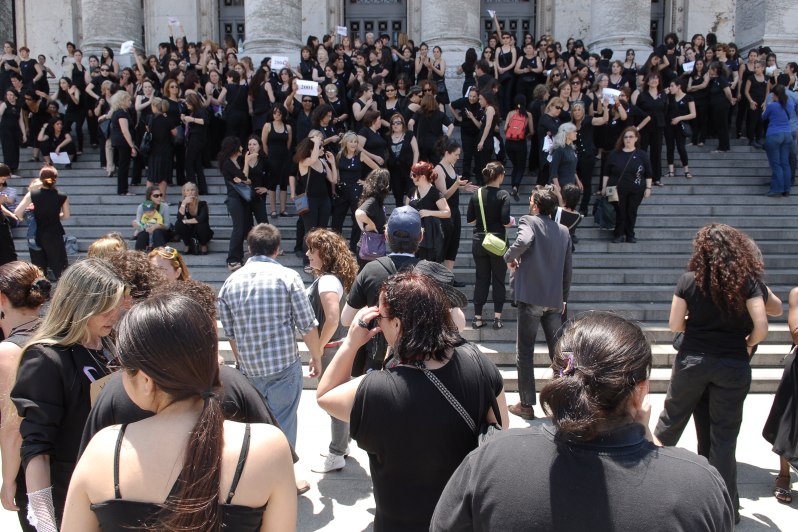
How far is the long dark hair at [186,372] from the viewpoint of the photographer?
164 cm

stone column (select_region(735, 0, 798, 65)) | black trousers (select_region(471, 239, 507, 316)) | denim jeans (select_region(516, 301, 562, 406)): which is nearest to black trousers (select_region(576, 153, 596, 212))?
black trousers (select_region(471, 239, 507, 316))

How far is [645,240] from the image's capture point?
394 inches

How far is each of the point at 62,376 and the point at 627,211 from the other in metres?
8.65

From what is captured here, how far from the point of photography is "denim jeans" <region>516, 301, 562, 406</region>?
5984 mm

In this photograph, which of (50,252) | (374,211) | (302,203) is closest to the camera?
(374,211)

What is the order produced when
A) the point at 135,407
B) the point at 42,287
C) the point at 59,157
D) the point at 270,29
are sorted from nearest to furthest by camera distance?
the point at 135,407, the point at 42,287, the point at 59,157, the point at 270,29

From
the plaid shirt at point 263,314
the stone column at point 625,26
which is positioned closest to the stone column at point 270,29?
the stone column at point 625,26

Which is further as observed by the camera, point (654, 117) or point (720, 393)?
point (654, 117)

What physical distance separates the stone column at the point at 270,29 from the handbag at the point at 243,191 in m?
6.74

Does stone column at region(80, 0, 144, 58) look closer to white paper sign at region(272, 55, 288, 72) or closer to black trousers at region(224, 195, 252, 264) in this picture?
white paper sign at region(272, 55, 288, 72)

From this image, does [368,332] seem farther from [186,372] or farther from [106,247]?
[106,247]

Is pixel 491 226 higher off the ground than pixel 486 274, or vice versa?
pixel 491 226

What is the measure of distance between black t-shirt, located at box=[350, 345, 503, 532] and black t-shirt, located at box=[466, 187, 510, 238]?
5.10 m

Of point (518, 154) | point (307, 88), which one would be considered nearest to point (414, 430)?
point (518, 154)
